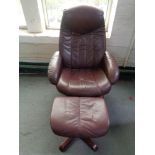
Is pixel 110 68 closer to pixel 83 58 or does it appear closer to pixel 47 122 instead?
pixel 83 58

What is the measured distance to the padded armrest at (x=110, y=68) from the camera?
1634 mm

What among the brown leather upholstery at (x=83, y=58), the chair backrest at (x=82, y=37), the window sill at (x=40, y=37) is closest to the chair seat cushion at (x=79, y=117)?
the brown leather upholstery at (x=83, y=58)

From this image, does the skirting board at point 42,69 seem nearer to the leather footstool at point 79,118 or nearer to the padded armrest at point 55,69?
the padded armrest at point 55,69

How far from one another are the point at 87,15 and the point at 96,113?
0.92 m

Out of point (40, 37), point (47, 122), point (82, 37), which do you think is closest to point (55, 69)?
point (82, 37)

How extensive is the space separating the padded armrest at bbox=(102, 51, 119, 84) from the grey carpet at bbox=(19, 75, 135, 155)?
469mm

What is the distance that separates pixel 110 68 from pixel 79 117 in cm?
58

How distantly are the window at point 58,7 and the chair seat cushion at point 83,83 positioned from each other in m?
0.75

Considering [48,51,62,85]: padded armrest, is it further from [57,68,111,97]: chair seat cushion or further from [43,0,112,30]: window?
[43,0,112,30]: window

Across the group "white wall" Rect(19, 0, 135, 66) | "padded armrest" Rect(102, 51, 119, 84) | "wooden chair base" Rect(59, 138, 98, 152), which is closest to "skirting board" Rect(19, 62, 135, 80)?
"white wall" Rect(19, 0, 135, 66)

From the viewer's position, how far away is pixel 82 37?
6.02ft

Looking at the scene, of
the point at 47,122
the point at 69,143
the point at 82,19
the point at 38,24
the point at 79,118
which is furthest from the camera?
the point at 38,24
